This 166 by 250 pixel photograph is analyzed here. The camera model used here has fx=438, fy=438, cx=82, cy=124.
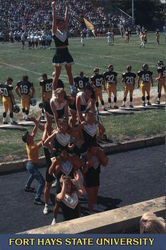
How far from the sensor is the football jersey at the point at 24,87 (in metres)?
15.6

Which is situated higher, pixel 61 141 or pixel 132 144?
pixel 61 141

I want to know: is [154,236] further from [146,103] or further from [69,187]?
[146,103]

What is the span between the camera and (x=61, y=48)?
35.4ft

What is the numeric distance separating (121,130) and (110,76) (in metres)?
4.02

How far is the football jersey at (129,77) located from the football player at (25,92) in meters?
4.04

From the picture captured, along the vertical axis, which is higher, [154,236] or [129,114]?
[154,236]

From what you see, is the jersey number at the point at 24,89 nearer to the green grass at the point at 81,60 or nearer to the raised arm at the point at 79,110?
the green grass at the point at 81,60

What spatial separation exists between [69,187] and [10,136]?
6.89 metres

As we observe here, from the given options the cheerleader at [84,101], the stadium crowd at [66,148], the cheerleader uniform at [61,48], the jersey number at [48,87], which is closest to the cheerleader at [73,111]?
the stadium crowd at [66,148]

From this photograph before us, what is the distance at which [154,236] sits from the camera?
176 inches

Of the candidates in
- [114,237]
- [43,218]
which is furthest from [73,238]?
[43,218]

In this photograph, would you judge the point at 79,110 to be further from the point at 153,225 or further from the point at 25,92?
the point at 25,92

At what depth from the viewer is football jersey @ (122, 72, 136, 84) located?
17688 millimetres

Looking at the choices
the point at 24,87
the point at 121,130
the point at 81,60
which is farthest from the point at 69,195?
the point at 81,60
